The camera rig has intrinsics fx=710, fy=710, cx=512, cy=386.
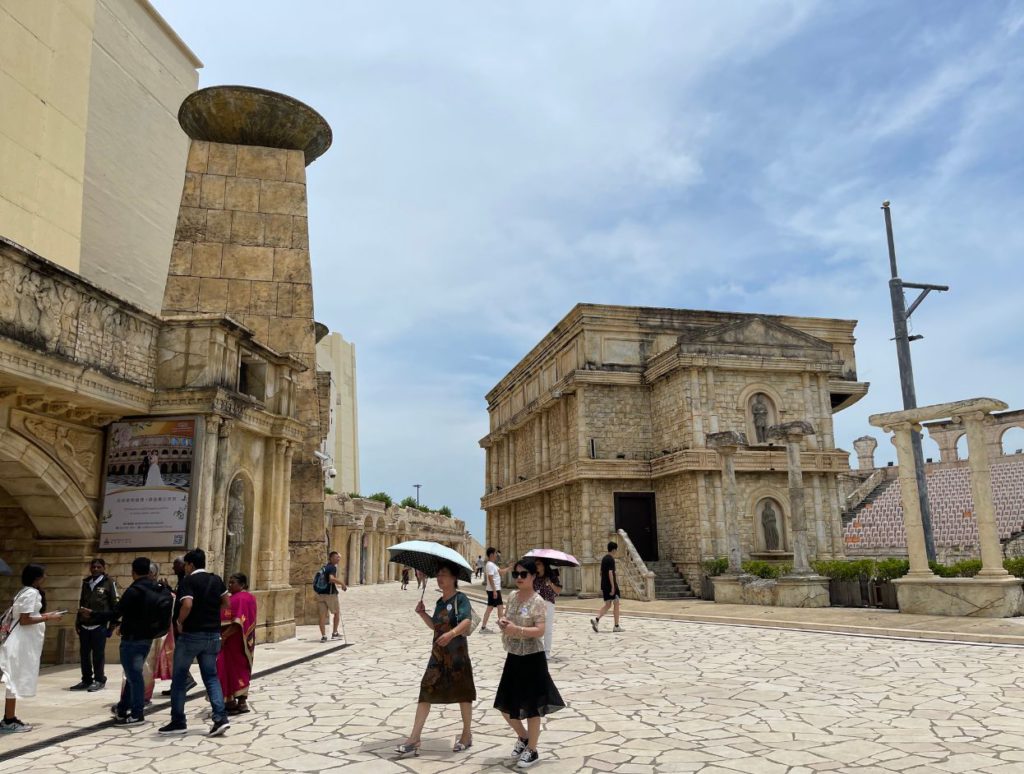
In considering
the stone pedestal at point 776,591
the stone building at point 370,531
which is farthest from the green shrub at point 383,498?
the stone pedestal at point 776,591

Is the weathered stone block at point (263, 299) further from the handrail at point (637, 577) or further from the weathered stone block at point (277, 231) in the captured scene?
the handrail at point (637, 577)

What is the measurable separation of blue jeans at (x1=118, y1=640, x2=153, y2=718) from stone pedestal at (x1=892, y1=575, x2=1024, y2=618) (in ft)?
48.1

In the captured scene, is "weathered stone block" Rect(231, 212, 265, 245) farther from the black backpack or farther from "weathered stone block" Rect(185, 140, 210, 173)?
the black backpack

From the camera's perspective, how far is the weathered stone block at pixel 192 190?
1638 centimetres

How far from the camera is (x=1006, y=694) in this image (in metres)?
7.44

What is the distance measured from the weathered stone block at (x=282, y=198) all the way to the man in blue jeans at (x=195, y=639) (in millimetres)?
11879

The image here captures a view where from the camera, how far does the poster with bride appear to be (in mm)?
10875

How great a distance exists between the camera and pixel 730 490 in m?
22.0

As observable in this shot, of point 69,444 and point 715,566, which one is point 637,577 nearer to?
point 715,566

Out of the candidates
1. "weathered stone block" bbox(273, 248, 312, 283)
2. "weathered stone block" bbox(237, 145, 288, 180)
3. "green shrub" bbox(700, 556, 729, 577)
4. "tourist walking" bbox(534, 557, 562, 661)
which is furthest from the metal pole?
"weathered stone block" bbox(237, 145, 288, 180)

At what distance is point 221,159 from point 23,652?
1296 cm

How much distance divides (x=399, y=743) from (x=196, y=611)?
2.29m

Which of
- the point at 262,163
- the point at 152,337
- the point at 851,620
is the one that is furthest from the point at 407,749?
the point at 262,163

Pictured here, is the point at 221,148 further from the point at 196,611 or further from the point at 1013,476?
the point at 1013,476
